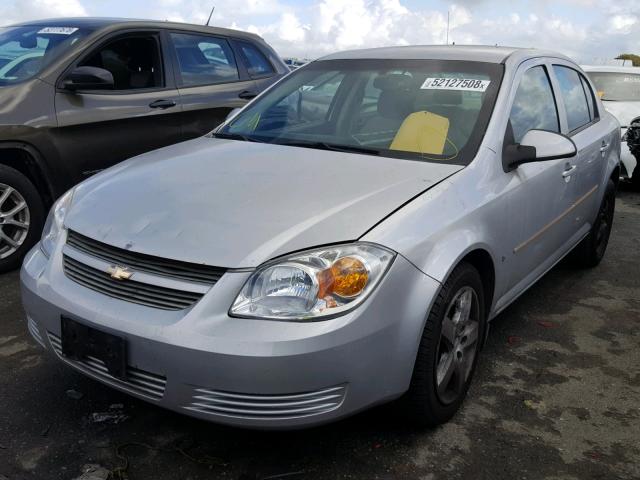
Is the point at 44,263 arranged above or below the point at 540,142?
below

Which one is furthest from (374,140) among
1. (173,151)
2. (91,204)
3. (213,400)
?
(213,400)

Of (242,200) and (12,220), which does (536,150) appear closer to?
(242,200)

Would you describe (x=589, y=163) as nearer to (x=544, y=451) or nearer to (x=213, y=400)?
(x=544, y=451)

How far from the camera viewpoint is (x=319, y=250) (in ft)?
7.45

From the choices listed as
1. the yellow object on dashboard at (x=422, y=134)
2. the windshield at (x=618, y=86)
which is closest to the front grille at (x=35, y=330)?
the yellow object on dashboard at (x=422, y=134)

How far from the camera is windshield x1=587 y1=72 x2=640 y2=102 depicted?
9211 mm

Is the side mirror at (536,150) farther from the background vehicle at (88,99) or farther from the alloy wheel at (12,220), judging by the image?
the alloy wheel at (12,220)

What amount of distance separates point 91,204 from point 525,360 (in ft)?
7.46

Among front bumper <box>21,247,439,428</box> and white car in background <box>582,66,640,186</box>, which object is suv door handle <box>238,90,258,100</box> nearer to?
front bumper <box>21,247,439,428</box>

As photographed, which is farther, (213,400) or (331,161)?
(331,161)

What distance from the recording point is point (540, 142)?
10.2 feet

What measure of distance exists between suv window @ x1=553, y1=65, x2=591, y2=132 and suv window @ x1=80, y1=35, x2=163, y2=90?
9.57 feet

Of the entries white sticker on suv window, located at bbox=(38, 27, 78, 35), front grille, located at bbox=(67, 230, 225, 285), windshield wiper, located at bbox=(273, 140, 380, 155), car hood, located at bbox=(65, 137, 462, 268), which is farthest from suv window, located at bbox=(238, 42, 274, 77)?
front grille, located at bbox=(67, 230, 225, 285)

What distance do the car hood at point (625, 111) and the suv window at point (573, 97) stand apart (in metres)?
4.79
